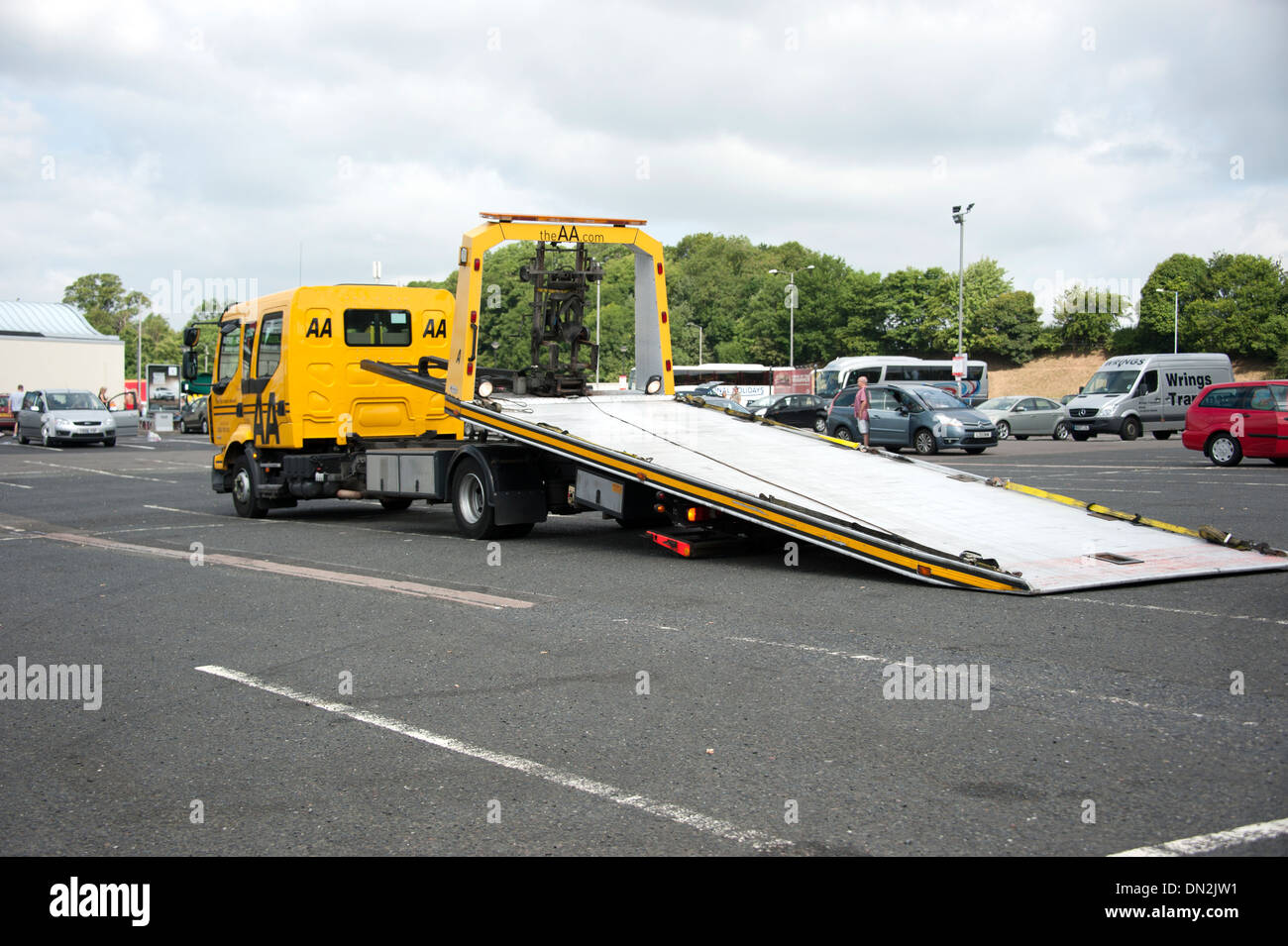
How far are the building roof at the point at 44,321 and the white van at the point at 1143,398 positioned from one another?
221ft

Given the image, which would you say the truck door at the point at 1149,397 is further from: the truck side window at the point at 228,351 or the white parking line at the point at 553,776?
the white parking line at the point at 553,776

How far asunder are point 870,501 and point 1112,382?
29.6 meters

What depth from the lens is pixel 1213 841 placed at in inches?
144

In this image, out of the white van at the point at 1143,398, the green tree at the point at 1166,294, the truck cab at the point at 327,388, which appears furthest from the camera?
the green tree at the point at 1166,294

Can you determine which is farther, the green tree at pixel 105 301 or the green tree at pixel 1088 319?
the green tree at pixel 105 301

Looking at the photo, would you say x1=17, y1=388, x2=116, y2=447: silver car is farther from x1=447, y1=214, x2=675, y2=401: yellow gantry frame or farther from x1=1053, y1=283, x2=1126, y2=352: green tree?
x1=1053, y1=283, x2=1126, y2=352: green tree

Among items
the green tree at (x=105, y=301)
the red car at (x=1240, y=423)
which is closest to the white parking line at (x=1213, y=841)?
the red car at (x=1240, y=423)

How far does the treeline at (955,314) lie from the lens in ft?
243

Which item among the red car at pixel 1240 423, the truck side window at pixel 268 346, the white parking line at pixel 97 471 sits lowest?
the white parking line at pixel 97 471

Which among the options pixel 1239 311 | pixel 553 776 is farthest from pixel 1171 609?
pixel 1239 311

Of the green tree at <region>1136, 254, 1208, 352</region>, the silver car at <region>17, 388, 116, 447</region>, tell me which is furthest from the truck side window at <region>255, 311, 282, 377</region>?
the green tree at <region>1136, 254, 1208, 352</region>

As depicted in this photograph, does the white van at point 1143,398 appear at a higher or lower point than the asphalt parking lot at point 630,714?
higher
